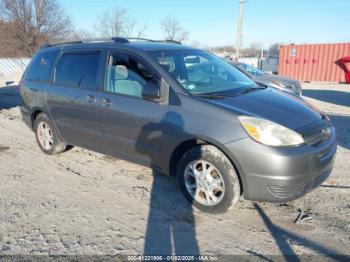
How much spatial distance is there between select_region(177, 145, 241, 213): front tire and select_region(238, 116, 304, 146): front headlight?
1.34ft

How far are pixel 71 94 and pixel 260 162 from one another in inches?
118

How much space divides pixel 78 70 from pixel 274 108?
2.85 m

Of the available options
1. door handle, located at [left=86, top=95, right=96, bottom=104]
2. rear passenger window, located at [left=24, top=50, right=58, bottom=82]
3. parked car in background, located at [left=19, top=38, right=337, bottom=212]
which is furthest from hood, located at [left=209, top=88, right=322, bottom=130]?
rear passenger window, located at [left=24, top=50, right=58, bottom=82]

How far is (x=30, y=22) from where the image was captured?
32.0 meters

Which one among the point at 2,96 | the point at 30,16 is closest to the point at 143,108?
the point at 2,96

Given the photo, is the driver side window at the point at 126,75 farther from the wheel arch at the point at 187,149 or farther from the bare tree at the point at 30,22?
the bare tree at the point at 30,22

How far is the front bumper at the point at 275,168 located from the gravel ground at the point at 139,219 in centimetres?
39

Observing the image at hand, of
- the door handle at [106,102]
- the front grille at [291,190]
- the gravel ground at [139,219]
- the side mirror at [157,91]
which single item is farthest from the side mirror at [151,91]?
the front grille at [291,190]

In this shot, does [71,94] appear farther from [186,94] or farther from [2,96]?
[2,96]

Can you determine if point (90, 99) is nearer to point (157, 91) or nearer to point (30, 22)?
point (157, 91)

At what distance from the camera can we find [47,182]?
4.63 meters

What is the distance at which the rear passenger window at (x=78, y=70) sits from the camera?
4651 millimetres

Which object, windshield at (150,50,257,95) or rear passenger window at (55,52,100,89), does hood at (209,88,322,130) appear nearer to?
windshield at (150,50,257,95)

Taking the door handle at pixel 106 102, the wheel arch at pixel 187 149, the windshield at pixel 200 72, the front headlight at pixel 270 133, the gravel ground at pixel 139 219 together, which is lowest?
the gravel ground at pixel 139 219
